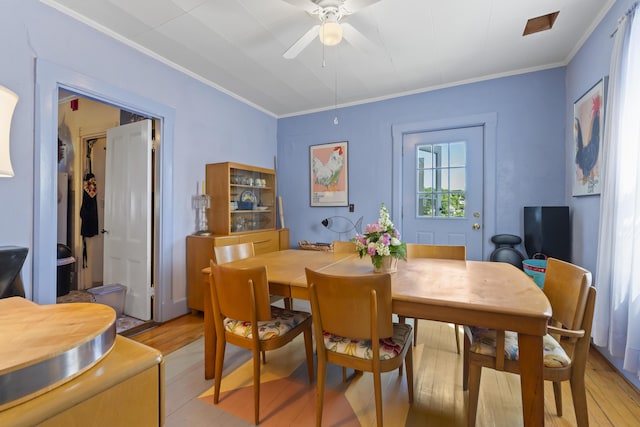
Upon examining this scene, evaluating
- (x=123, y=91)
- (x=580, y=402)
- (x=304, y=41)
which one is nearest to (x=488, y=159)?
(x=304, y=41)

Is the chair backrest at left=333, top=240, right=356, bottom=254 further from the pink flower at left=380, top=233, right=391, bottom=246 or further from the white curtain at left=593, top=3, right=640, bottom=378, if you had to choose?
the white curtain at left=593, top=3, right=640, bottom=378

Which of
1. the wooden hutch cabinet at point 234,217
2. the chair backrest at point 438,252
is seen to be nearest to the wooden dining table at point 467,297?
the chair backrest at point 438,252

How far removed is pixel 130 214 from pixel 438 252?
9.90 ft

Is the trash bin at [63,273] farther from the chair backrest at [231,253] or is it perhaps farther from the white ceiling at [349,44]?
the white ceiling at [349,44]

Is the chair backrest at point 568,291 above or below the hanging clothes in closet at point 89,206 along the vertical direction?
below

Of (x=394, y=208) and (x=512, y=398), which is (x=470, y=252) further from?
(x=512, y=398)

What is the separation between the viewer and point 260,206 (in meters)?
3.92

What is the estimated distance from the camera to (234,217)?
134 inches

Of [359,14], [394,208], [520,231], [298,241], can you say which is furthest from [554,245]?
[298,241]

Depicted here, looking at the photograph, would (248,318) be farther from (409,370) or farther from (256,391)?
(409,370)

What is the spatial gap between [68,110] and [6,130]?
3.51 metres

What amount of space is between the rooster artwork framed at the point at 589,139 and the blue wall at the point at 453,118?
325mm

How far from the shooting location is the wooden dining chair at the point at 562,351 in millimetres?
1289

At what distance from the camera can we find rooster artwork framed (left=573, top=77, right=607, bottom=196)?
7.11 ft
